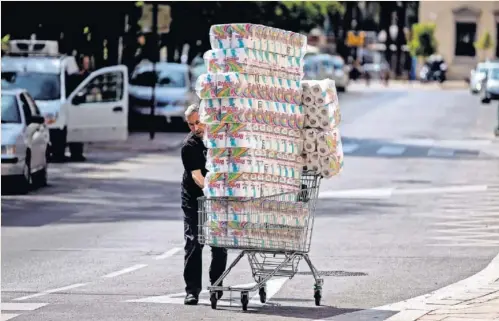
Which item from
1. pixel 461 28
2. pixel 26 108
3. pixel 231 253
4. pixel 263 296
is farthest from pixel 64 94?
pixel 461 28

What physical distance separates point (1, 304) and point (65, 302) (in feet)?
1.66

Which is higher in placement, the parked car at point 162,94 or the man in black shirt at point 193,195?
the man in black shirt at point 193,195

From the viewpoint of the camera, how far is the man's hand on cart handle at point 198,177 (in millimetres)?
12805

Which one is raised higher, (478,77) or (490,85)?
(490,85)

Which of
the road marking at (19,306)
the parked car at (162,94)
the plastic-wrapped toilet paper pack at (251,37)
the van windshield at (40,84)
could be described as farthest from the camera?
the parked car at (162,94)

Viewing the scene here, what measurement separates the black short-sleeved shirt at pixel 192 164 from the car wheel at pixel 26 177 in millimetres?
12556

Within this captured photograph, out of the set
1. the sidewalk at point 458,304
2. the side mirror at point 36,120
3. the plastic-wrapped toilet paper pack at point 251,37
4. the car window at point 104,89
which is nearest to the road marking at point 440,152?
the car window at point 104,89

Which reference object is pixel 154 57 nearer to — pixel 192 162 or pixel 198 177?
pixel 192 162

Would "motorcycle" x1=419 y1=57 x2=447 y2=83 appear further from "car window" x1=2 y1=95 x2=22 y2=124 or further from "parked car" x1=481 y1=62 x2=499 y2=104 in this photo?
"car window" x1=2 y1=95 x2=22 y2=124

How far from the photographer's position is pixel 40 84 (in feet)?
105

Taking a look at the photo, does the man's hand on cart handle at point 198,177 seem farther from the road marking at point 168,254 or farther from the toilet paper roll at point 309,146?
the road marking at point 168,254

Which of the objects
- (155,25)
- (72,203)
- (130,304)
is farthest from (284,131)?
(155,25)

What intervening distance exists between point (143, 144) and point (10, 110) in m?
12.4

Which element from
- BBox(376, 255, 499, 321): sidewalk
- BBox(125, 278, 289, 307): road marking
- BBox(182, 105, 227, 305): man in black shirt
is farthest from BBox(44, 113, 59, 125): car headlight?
BBox(182, 105, 227, 305): man in black shirt
